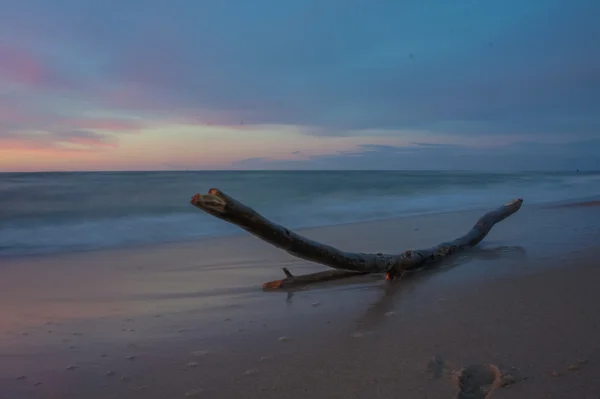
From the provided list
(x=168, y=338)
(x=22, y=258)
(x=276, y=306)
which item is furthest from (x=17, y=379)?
(x=22, y=258)

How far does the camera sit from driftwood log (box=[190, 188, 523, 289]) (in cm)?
322

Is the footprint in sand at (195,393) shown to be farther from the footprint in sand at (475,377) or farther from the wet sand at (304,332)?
the footprint in sand at (475,377)

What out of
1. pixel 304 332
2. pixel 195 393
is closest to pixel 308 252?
pixel 304 332

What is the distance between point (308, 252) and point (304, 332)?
1.09 meters

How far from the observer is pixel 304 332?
3002 millimetres

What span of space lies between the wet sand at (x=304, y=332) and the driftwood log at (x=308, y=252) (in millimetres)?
163

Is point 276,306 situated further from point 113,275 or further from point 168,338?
point 113,275

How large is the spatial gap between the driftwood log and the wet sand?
0.53ft

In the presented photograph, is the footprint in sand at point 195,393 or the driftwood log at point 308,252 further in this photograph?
the driftwood log at point 308,252

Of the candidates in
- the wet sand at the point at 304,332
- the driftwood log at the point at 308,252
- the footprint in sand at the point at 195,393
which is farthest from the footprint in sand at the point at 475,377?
the driftwood log at the point at 308,252

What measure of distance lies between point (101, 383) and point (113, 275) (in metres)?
3.05

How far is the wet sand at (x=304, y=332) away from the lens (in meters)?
2.21

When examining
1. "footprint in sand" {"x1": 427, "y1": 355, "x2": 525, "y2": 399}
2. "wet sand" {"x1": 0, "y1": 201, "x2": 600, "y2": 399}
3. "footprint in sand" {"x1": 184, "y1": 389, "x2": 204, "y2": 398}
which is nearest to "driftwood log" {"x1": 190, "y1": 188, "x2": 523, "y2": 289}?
"wet sand" {"x1": 0, "y1": 201, "x2": 600, "y2": 399}

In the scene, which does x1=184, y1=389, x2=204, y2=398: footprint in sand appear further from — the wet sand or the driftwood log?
the driftwood log
